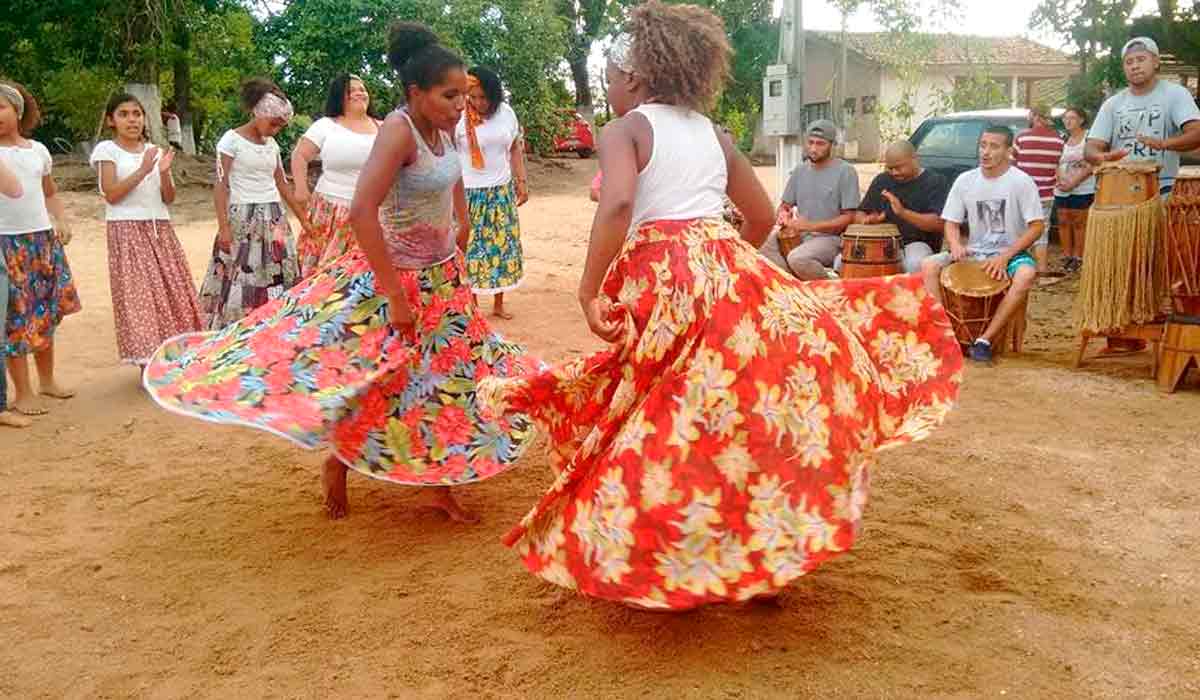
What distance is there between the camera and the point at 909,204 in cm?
724

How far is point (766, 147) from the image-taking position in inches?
1203

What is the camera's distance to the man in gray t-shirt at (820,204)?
24.2ft

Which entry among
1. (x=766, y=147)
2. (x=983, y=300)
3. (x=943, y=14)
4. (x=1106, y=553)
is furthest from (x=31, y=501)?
(x=943, y=14)

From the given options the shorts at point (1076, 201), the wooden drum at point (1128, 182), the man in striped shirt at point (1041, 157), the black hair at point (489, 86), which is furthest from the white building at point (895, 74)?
the wooden drum at point (1128, 182)

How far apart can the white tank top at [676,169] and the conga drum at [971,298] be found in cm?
403

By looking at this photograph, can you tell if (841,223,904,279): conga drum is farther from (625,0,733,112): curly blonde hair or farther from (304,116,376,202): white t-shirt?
(625,0,733,112): curly blonde hair

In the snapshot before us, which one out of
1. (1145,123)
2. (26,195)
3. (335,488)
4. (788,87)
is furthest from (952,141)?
(26,195)

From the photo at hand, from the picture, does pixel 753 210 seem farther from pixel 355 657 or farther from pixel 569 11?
pixel 569 11

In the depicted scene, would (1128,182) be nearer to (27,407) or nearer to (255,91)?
(255,91)

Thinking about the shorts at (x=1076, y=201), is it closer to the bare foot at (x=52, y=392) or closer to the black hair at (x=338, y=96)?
the black hair at (x=338, y=96)

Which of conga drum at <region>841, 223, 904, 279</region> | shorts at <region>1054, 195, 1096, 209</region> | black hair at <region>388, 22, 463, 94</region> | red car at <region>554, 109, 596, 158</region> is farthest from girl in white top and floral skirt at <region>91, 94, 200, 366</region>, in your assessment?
red car at <region>554, 109, 596, 158</region>

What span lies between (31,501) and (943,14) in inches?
1231

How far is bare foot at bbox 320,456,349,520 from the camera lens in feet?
14.0

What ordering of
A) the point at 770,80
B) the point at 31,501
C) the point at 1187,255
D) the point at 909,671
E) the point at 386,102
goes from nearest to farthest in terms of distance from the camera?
the point at 909,671
the point at 31,501
the point at 1187,255
the point at 770,80
the point at 386,102
